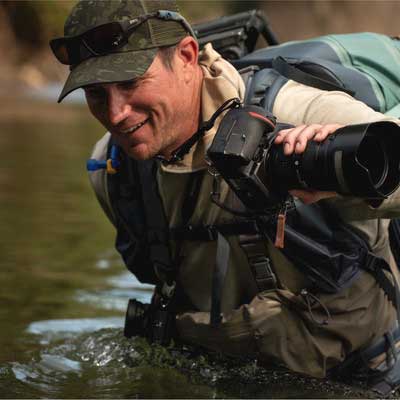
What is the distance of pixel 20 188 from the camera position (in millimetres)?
8258

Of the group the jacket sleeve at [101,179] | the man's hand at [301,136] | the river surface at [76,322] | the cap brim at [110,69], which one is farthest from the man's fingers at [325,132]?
the jacket sleeve at [101,179]

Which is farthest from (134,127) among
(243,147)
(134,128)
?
(243,147)

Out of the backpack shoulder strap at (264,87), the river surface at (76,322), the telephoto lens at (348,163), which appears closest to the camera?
the telephoto lens at (348,163)

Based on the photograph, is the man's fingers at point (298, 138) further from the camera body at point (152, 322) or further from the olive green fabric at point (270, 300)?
the camera body at point (152, 322)

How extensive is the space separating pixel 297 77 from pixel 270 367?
1004 mm

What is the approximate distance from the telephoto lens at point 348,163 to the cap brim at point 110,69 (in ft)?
1.81

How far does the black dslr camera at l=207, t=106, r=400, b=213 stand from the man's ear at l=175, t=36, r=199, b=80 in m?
0.51

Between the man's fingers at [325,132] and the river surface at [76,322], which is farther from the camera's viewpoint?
the river surface at [76,322]

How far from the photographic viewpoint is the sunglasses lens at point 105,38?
2.94 metres

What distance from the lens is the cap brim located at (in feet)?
9.52

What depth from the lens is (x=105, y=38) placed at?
9.69ft

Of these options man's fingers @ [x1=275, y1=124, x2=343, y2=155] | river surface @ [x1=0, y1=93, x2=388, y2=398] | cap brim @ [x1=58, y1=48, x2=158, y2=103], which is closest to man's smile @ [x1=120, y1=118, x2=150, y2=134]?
cap brim @ [x1=58, y1=48, x2=158, y2=103]

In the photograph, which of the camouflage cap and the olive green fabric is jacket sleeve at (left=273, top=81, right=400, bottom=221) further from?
the camouflage cap

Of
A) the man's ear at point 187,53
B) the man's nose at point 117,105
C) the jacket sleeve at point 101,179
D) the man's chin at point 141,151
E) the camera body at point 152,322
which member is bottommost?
the camera body at point 152,322
